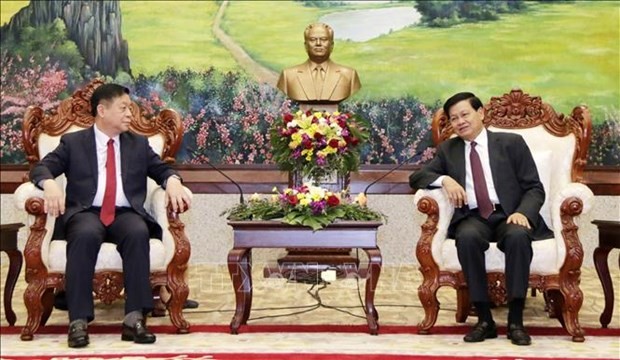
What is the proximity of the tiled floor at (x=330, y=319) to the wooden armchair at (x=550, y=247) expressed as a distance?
177 millimetres

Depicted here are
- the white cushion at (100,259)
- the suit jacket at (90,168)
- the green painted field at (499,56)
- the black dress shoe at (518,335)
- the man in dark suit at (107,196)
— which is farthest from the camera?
the green painted field at (499,56)

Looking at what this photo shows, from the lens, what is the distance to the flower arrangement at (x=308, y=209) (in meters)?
4.19

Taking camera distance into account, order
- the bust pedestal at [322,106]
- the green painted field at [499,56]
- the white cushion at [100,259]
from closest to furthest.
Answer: the white cushion at [100,259], the bust pedestal at [322,106], the green painted field at [499,56]

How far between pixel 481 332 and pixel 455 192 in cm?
70

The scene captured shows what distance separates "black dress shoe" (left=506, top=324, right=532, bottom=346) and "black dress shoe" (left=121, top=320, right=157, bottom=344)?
5.54ft

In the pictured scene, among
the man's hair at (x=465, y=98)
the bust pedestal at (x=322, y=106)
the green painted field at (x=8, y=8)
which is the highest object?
the green painted field at (x=8, y=8)

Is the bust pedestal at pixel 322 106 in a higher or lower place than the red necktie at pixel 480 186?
higher

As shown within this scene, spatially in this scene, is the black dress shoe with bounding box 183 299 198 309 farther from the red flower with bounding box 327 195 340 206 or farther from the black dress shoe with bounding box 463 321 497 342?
the black dress shoe with bounding box 463 321 497 342

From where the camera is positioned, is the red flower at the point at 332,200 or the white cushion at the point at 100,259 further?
the red flower at the point at 332,200

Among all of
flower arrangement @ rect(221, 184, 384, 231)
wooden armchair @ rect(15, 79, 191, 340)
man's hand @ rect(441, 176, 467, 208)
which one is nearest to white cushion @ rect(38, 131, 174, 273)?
wooden armchair @ rect(15, 79, 191, 340)

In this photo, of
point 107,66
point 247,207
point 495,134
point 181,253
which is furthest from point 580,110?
point 107,66

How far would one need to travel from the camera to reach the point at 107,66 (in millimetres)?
7211

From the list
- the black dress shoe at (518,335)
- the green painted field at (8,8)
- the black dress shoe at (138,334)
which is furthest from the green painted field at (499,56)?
the black dress shoe at (138,334)

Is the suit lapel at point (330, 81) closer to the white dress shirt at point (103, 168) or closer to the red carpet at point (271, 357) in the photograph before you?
the white dress shirt at point (103, 168)
